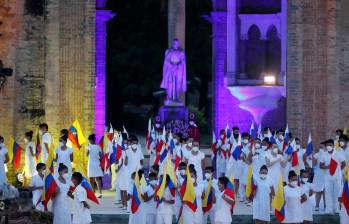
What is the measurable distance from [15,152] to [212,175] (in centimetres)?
634

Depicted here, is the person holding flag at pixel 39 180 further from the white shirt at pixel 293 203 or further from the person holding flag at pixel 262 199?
the white shirt at pixel 293 203

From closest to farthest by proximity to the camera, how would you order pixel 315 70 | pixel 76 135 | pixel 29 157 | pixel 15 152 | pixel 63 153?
1. pixel 63 153
2. pixel 15 152
3. pixel 29 157
4. pixel 76 135
5. pixel 315 70

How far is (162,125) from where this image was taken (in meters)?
35.2

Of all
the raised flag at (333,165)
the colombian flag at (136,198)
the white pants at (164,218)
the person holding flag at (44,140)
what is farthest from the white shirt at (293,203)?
the person holding flag at (44,140)

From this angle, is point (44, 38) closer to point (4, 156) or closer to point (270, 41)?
point (4, 156)

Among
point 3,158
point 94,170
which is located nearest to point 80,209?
point 3,158

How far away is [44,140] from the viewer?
28641 millimetres

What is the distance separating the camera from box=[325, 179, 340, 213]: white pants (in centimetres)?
2734

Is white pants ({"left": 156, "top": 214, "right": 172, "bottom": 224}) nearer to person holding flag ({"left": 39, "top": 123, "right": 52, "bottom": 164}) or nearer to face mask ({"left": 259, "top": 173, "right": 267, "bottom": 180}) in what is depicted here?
face mask ({"left": 259, "top": 173, "right": 267, "bottom": 180})

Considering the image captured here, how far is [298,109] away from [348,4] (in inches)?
123

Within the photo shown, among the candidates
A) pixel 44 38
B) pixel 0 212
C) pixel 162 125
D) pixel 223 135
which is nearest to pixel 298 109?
pixel 223 135

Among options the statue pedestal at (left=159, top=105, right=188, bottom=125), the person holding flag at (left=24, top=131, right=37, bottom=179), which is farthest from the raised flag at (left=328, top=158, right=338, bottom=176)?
the statue pedestal at (left=159, top=105, right=188, bottom=125)

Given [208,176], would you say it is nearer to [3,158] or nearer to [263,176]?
[263,176]

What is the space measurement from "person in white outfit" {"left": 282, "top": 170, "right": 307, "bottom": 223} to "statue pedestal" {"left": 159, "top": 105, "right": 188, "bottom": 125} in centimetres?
1196
